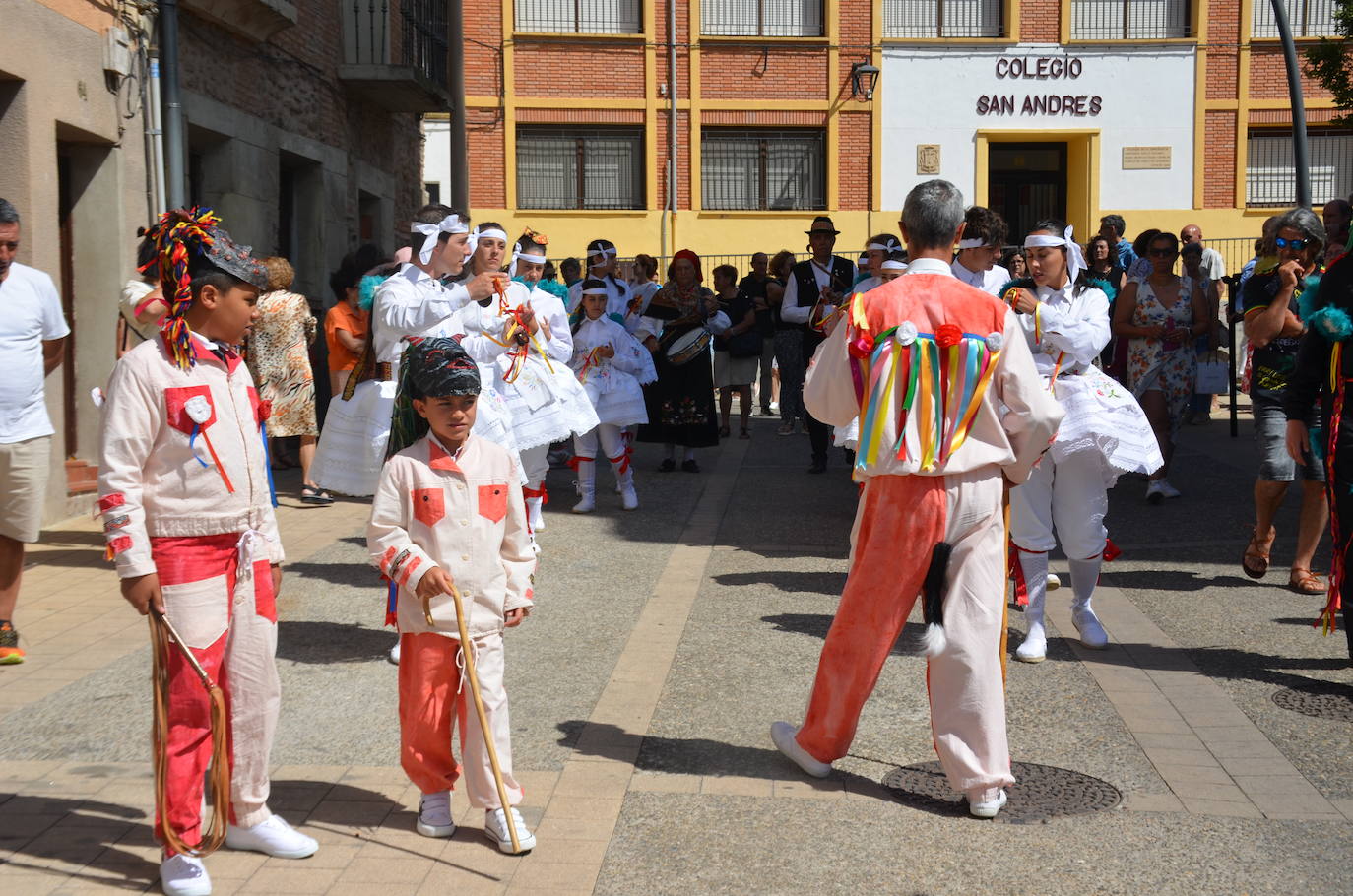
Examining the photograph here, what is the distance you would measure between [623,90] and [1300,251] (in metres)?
23.8

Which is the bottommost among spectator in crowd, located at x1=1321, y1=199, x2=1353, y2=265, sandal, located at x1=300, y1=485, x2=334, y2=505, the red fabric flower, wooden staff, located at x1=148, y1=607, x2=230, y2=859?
sandal, located at x1=300, y1=485, x2=334, y2=505

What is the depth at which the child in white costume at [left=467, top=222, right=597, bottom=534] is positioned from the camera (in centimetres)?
866

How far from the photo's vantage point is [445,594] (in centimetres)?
449

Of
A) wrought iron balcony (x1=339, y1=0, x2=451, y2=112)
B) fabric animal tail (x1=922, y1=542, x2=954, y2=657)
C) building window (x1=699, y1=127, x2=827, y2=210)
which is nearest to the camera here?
fabric animal tail (x1=922, y1=542, x2=954, y2=657)

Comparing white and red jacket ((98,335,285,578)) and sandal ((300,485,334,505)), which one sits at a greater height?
white and red jacket ((98,335,285,578))

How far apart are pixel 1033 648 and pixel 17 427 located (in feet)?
15.1

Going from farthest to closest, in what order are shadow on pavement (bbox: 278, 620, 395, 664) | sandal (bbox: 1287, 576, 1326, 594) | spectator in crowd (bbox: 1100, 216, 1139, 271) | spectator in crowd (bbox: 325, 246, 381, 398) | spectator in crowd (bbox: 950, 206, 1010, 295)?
1. spectator in crowd (bbox: 1100, 216, 1139, 271)
2. spectator in crowd (bbox: 325, 246, 381, 398)
3. sandal (bbox: 1287, 576, 1326, 594)
4. spectator in crowd (bbox: 950, 206, 1010, 295)
5. shadow on pavement (bbox: 278, 620, 395, 664)

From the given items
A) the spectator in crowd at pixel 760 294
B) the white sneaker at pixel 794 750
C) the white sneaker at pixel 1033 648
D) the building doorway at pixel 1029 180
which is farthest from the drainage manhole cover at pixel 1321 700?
the building doorway at pixel 1029 180

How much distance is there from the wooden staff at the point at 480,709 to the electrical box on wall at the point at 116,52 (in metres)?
8.22

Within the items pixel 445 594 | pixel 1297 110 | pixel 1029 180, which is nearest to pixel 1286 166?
pixel 1029 180

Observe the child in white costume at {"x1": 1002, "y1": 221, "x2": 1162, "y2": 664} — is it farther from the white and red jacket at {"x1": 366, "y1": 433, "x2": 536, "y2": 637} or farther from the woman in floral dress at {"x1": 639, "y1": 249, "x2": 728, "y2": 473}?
the woman in floral dress at {"x1": 639, "y1": 249, "x2": 728, "y2": 473}

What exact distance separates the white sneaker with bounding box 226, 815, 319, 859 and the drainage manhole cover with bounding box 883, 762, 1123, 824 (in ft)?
6.22

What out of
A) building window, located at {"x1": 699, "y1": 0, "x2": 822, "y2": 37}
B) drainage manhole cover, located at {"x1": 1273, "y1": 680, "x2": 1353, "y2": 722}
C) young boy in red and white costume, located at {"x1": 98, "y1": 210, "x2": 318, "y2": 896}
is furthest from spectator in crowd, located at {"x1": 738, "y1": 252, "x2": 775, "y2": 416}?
building window, located at {"x1": 699, "y1": 0, "x2": 822, "y2": 37}

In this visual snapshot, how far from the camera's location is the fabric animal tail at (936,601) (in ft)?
15.6
